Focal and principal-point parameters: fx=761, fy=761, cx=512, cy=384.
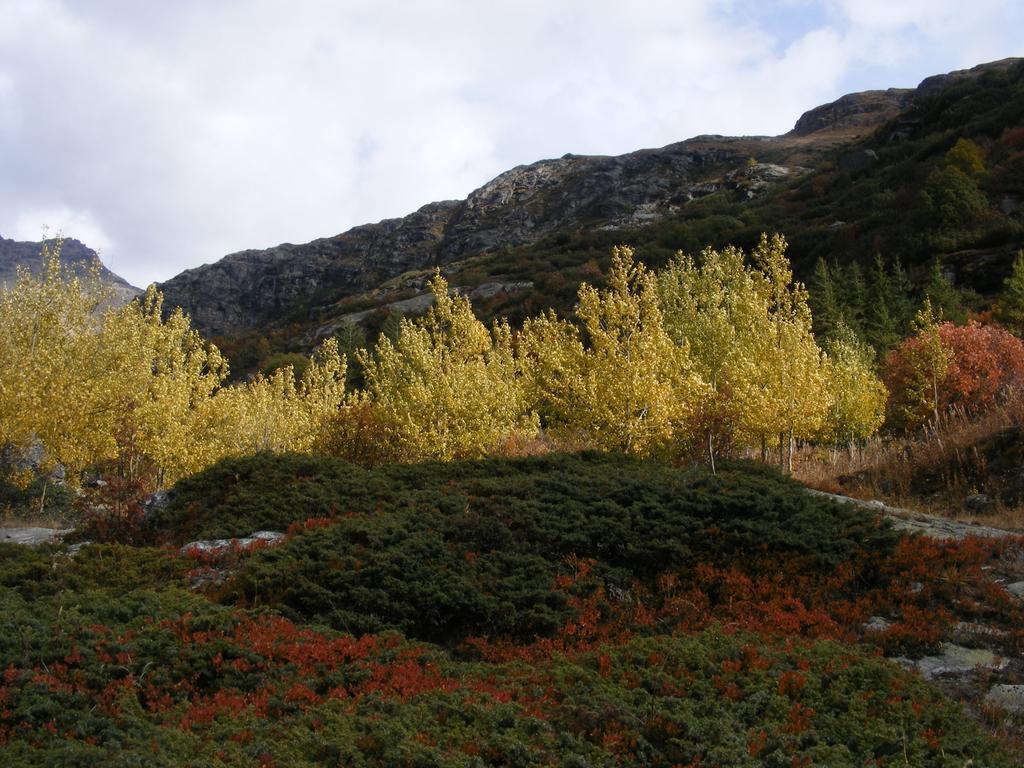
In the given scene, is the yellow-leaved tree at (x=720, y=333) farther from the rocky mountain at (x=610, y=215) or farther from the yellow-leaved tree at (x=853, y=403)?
the rocky mountain at (x=610, y=215)

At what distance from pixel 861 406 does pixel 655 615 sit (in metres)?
12.6

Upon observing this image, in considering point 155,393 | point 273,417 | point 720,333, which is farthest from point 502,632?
point 273,417

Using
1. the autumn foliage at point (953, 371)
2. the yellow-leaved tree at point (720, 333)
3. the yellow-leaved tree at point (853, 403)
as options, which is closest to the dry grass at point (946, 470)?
the yellow-leaved tree at point (720, 333)

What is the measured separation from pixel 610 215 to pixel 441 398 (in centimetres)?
6532

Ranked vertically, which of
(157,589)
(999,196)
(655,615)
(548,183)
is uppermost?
(548,183)

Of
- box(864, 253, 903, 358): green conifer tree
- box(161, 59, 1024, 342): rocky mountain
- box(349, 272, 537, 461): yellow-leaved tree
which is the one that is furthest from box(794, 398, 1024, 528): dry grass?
box(161, 59, 1024, 342): rocky mountain

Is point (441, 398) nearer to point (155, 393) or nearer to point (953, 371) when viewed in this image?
point (155, 393)

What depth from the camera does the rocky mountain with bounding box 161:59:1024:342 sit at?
160ft

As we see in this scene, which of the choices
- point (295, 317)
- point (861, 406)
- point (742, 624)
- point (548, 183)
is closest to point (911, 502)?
point (861, 406)

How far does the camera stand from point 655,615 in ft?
24.3

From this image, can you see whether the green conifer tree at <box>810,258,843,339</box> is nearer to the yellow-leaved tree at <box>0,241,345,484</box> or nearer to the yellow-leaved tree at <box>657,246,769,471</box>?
the yellow-leaved tree at <box>657,246,769,471</box>

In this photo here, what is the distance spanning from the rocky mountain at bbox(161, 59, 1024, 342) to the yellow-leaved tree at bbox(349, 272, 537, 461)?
26039 mm

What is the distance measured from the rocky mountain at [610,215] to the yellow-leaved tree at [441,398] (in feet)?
85.4

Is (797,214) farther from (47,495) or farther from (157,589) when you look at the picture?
(157,589)
